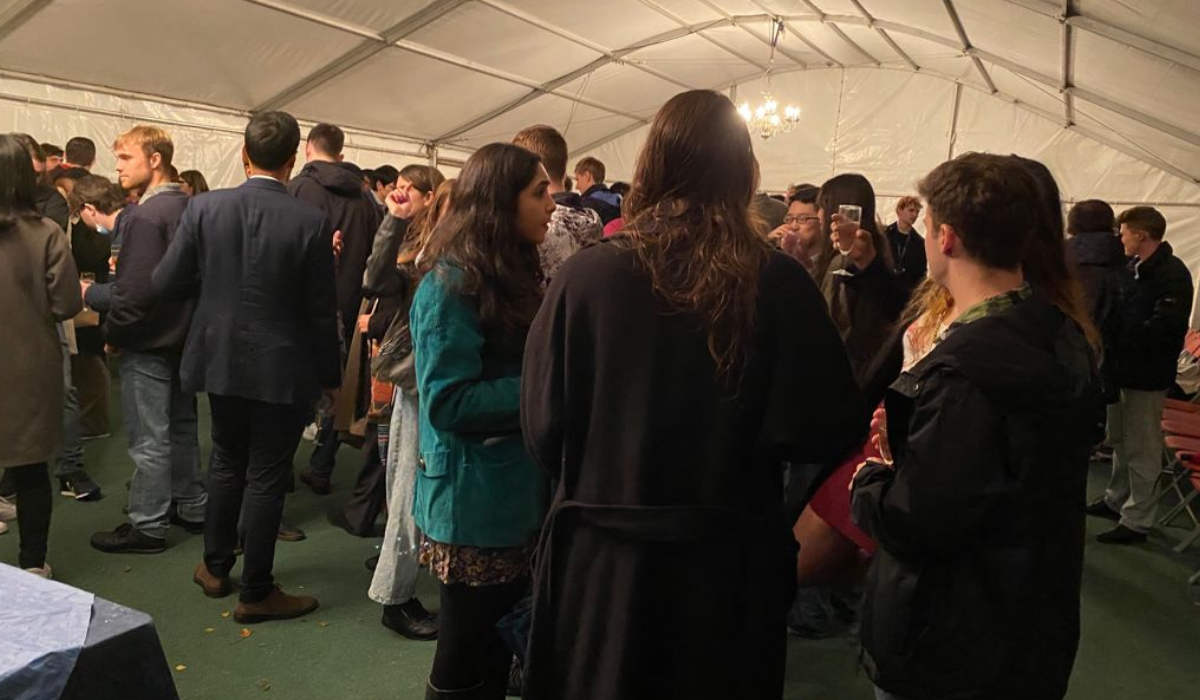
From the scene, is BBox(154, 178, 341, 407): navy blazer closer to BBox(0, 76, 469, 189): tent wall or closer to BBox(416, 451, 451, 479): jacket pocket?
BBox(416, 451, 451, 479): jacket pocket

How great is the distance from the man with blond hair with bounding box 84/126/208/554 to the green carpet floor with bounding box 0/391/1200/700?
0.47 feet

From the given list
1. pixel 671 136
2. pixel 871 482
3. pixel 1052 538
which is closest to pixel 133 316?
pixel 671 136

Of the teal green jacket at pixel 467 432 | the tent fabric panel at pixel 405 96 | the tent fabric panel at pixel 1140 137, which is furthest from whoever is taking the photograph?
the tent fabric panel at pixel 405 96

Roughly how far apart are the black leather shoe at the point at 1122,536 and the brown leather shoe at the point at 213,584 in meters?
4.04

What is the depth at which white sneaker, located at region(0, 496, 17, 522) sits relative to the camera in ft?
10.7

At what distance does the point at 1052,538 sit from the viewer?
1.21 metres

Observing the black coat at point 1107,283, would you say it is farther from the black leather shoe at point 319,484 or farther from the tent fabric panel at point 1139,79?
the black leather shoe at point 319,484

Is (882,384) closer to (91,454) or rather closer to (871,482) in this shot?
(871,482)

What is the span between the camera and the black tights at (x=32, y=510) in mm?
2594

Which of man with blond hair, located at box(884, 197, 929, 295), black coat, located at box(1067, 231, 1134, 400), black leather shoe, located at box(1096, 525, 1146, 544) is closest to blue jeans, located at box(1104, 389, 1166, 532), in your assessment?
black leather shoe, located at box(1096, 525, 1146, 544)

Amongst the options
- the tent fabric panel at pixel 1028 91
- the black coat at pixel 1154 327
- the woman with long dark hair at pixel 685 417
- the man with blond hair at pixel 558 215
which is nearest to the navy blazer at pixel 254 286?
the man with blond hair at pixel 558 215

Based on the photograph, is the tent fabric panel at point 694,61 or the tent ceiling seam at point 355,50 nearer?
the tent ceiling seam at point 355,50

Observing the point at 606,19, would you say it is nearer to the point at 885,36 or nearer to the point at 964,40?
Answer: the point at 885,36

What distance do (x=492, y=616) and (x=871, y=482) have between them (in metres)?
0.86
